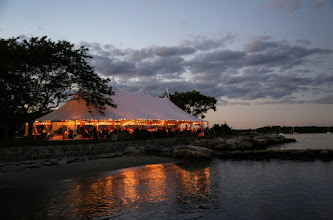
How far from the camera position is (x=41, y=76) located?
1909 centimetres

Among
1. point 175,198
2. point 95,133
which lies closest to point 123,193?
point 175,198

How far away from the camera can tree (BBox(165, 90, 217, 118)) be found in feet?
153

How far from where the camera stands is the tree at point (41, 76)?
686 inches

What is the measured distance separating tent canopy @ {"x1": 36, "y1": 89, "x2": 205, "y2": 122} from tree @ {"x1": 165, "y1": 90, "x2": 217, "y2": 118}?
16.7m

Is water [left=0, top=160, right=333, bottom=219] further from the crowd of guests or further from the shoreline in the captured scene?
the crowd of guests

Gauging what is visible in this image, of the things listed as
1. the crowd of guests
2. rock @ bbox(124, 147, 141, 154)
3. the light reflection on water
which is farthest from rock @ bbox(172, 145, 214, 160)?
the light reflection on water

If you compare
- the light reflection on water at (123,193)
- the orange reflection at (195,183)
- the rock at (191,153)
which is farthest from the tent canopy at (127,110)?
the orange reflection at (195,183)

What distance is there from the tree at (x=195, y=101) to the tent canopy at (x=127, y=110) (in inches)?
656

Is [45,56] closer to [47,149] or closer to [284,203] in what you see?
[47,149]

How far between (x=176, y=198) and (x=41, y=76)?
1555 cm

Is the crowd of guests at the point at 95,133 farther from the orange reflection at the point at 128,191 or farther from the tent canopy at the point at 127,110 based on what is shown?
the orange reflection at the point at 128,191

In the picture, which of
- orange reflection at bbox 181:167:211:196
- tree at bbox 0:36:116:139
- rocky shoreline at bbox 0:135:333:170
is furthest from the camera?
tree at bbox 0:36:116:139

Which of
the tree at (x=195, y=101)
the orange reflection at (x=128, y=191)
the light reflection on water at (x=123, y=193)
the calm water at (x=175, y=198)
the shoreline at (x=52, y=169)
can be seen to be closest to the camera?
the calm water at (x=175, y=198)

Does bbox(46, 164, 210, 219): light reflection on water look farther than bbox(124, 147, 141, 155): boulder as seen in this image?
No
